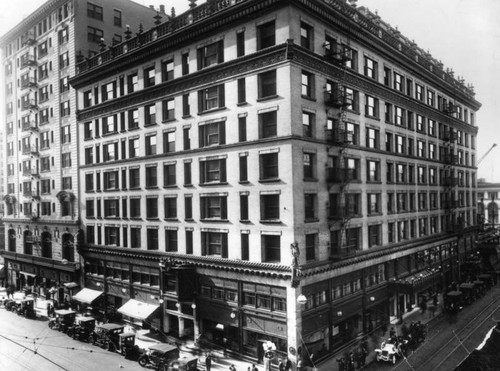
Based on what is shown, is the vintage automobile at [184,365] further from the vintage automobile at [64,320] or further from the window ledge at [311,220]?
the vintage automobile at [64,320]

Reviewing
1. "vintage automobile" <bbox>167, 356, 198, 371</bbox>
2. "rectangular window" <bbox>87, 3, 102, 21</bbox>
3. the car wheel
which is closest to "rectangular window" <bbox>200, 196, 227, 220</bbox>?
"vintage automobile" <bbox>167, 356, 198, 371</bbox>

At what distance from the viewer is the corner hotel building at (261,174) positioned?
2852 centimetres

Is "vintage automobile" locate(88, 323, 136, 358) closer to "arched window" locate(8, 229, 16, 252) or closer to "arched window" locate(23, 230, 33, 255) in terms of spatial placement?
"arched window" locate(23, 230, 33, 255)

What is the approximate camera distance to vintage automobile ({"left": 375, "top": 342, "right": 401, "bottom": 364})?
28.4 meters

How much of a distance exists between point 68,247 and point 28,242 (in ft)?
38.4

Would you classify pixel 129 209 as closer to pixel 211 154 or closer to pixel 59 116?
A: pixel 211 154

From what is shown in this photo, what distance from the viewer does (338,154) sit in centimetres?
3206

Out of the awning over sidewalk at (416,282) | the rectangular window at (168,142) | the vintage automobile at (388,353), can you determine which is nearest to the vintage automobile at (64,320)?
the rectangular window at (168,142)

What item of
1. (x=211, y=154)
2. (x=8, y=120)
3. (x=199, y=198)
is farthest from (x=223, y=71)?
(x=8, y=120)

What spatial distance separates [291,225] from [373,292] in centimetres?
1359

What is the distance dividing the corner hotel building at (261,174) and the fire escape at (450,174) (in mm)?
6179

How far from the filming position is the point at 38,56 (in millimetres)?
54062

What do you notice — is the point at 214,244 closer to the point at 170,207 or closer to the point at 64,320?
the point at 170,207

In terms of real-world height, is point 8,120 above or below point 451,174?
above
